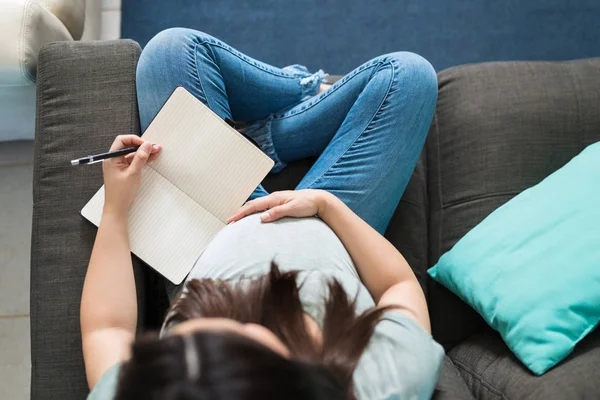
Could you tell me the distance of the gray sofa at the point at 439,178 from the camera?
95 cm

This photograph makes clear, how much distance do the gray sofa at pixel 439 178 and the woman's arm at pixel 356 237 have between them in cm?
19

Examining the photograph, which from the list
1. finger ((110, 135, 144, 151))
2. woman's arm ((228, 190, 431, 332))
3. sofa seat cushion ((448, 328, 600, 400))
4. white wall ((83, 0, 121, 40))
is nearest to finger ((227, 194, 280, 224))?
woman's arm ((228, 190, 431, 332))

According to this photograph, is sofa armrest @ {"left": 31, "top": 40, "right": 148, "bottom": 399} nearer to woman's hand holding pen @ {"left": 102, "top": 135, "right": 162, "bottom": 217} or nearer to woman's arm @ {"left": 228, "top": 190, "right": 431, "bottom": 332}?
woman's hand holding pen @ {"left": 102, "top": 135, "right": 162, "bottom": 217}

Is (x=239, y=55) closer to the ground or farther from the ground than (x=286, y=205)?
farther from the ground

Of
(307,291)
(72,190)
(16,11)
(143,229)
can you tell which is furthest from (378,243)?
(16,11)

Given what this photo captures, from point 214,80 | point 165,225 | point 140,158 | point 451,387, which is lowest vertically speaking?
Answer: point 451,387

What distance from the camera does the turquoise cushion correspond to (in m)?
0.95

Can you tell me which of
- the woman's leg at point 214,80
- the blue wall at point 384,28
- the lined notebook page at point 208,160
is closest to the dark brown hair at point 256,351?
the lined notebook page at point 208,160

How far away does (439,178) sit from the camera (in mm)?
1210

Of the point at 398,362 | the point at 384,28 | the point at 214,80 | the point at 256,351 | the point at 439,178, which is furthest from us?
the point at 384,28

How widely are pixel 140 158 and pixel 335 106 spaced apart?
1.26 feet

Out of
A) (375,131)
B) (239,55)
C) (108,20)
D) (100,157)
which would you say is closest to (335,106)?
(375,131)

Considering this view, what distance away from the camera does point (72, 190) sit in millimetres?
1011

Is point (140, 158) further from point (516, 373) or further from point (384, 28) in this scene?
point (384, 28)
